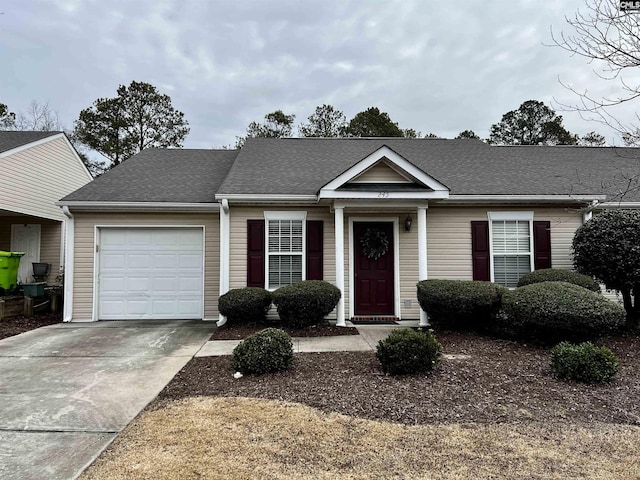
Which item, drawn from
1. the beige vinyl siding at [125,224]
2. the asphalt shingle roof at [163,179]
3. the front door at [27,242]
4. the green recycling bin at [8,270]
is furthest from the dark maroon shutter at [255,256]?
the front door at [27,242]

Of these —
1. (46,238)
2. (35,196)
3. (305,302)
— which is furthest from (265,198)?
(46,238)

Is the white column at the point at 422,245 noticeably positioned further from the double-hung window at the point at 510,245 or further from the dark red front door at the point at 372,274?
the double-hung window at the point at 510,245

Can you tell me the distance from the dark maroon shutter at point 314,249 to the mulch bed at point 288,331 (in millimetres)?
→ 1276

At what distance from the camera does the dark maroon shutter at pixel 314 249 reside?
8.49 meters

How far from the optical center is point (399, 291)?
8.60 metres

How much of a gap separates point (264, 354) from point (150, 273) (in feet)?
17.9

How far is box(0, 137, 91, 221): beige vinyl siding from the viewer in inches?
424

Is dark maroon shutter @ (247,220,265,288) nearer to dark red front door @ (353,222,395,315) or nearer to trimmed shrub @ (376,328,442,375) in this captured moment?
dark red front door @ (353,222,395,315)

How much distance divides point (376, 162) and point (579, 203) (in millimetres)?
4689

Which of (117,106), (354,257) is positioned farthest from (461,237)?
(117,106)

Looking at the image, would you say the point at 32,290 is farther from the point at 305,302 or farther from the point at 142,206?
the point at 305,302

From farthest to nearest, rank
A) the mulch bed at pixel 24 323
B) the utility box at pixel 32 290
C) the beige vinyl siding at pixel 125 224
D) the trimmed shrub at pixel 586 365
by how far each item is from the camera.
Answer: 1. the utility box at pixel 32 290
2. the beige vinyl siding at pixel 125 224
3. the mulch bed at pixel 24 323
4. the trimmed shrub at pixel 586 365

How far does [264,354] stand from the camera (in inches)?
184

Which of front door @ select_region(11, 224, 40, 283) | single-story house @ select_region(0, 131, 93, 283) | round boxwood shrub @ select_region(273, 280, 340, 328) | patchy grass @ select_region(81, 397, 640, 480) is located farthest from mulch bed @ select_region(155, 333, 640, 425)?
front door @ select_region(11, 224, 40, 283)
